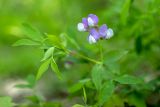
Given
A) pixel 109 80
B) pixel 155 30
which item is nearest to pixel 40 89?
pixel 155 30

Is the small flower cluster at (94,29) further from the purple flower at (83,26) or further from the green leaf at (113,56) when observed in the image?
the green leaf at (113,56)

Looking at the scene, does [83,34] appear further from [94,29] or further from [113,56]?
[94,29]

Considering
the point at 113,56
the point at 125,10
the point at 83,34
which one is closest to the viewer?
the point at 113,56

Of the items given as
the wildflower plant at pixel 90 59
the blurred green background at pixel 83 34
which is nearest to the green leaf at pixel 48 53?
the wildflower plant at pixel 90 59

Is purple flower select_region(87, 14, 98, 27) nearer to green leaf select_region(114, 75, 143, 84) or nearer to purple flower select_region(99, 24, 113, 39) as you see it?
purple flower select_region(99, 24, 113, 39)

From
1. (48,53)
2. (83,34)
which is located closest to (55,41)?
(48,53)

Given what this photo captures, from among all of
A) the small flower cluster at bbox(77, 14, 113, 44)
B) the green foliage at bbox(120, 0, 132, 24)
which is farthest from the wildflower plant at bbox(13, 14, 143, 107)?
the green foliage at bbox(120, 0, 132, 24)
